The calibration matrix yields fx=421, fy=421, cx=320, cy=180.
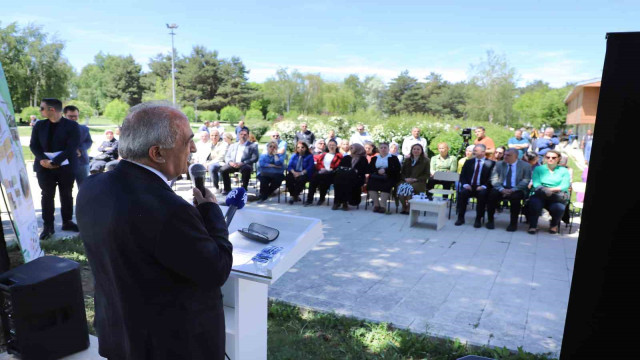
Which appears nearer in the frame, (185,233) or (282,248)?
(185,233)

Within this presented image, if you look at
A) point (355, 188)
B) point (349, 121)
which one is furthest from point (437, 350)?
point (349, 121)

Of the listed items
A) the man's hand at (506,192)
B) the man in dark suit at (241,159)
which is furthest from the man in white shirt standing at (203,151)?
the man's hand at (506,192)

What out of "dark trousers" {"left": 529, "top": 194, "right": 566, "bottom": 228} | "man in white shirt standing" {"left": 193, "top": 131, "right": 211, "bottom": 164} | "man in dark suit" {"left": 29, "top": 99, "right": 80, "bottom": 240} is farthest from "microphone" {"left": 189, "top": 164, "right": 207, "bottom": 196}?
"man in white shirt standing" {"left": 193, "top": 131, "right": 211, "bottom": 164}

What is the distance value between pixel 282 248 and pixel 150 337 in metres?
0.77

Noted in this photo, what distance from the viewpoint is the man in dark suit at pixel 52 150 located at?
5.57m

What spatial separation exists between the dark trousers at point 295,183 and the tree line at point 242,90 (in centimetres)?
2669

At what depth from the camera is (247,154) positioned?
9.85 m

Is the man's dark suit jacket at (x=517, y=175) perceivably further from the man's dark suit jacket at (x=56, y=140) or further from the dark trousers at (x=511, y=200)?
the man's dark suit jacket at (x=56, y=140)

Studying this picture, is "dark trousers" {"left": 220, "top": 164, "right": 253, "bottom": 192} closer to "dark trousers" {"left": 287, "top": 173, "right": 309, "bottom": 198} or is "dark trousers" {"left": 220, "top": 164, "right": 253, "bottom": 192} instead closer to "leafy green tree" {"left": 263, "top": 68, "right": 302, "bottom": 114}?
"dark trousers" {"left": 287, "top": 173, "right": 309, "bottom": 198}

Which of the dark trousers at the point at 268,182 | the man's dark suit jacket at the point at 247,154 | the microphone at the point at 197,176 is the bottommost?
the dark trousers at the point at 268,182

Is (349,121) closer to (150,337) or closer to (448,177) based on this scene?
(448,177)

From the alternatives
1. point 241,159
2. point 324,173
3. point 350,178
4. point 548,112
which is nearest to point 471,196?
point 350,178

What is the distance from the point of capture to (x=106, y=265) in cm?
150

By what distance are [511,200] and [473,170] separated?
84 cm
